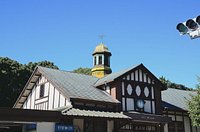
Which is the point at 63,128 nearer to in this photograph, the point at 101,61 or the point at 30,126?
the point at 30,126

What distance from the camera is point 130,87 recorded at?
22109 mm

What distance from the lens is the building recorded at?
1872cm

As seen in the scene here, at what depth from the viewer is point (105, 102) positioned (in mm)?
19984

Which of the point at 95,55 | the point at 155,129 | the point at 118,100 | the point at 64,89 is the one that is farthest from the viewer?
the point at 95,55

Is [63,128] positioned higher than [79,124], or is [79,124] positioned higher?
[79,124]

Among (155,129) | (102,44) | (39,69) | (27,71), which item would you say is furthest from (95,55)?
(27,71)

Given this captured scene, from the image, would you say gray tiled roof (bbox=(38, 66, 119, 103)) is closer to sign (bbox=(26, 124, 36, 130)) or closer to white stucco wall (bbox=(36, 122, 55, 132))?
white stucco wall (bbox=(36, 122, 55, 132))

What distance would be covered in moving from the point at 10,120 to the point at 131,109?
9822 millimetres

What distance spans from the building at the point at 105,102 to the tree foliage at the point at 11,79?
8636 millimetres

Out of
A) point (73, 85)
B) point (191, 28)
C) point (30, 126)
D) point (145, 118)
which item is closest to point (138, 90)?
point (145, 118)

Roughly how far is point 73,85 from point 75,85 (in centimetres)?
21

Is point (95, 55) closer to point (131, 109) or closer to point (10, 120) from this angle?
point (131, 109)

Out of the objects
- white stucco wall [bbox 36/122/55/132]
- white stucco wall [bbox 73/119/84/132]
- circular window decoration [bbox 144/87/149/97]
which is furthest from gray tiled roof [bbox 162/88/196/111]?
white stucco wall [bbox 36/122/55/132]

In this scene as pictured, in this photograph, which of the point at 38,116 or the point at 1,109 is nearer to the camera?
the point at 1,109
